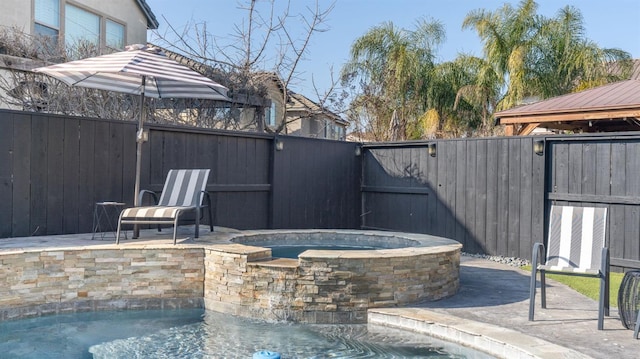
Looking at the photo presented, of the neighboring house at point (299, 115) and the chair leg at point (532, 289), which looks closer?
the chair leg at point (532, 289)

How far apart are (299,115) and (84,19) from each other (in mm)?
7726

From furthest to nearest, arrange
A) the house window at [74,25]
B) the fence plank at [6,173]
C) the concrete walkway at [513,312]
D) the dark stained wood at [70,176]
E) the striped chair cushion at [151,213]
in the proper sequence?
the house window at [74,25] < the dark stained wood at [70,176] < the fence plank at [6,173] < the striped chair cushion at [151,213] < the concrete walkway at [513,312]

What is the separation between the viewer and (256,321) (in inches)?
206

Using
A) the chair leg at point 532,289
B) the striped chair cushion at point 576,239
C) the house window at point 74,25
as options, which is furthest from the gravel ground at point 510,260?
the house window at point 74,25

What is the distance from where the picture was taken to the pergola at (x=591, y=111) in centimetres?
940

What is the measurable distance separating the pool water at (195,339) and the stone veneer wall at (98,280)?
0.15m

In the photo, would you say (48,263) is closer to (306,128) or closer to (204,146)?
(204,146)

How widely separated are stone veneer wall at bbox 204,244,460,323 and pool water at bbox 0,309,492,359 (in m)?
0.14

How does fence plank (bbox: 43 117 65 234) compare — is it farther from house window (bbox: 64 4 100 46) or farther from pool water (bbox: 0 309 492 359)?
house window (bbox: 64 4 100 46)

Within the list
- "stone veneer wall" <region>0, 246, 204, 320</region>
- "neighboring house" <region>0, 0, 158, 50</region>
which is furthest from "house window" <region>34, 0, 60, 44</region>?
"stone veneer wall" <region>0, 246, 204, 320</region>

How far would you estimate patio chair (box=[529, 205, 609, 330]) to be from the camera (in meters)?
4.66

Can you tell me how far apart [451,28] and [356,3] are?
5310 millimetres

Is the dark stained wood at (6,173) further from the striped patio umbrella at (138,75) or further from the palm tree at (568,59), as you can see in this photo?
the palm tree at (568,59)

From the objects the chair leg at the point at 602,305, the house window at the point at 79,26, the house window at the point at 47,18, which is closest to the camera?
the chair leg at the point at 602,305
